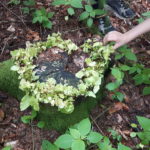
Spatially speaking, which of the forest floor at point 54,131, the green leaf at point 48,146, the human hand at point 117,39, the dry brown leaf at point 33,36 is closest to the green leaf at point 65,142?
the green leaf at point 48,146

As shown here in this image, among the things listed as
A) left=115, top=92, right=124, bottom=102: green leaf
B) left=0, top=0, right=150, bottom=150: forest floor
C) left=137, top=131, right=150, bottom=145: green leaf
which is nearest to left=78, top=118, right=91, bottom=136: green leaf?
left=137, top=131, right=150, bottom=145: green leaf

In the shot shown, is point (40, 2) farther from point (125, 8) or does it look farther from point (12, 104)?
point (12, 104)

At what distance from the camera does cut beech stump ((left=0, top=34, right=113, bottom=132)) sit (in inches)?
86.7

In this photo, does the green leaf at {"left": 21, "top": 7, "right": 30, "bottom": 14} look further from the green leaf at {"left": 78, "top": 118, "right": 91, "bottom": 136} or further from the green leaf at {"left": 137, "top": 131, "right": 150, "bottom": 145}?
the green leaf at {"left": 137, "top": 131, "right": 150, "bottom": 145}

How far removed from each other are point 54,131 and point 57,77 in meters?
0.56

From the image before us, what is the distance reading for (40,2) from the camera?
12.6 feet

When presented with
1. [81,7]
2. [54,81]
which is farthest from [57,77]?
[81,7]

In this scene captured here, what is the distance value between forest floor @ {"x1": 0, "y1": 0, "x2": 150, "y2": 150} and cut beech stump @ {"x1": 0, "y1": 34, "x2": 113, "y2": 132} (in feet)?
0.42

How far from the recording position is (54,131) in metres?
2.57

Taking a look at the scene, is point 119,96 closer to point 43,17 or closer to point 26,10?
point 43,17

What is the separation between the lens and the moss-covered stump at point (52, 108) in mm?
2375

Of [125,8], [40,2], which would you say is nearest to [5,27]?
[40,2]

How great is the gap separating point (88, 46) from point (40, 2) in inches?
62.3

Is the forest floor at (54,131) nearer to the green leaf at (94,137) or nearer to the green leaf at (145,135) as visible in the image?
the green leaf at (145,135)
